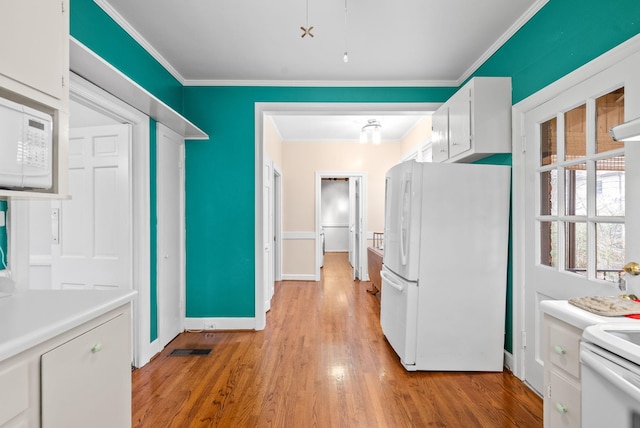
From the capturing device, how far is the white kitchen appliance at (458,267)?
263 centimetres

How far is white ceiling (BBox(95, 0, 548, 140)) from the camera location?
90.7 inches

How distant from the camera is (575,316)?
4.39 feet

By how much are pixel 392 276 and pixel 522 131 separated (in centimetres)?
156

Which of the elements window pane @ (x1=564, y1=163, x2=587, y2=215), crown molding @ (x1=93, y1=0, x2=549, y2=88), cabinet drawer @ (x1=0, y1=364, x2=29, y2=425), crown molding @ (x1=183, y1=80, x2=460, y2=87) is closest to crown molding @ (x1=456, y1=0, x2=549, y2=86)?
crown molding @ (x1=93, y1=0, x2=549, y2=88)

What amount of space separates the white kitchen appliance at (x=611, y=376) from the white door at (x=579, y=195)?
2.21 feet

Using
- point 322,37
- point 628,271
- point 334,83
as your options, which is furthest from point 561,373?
point 334,83

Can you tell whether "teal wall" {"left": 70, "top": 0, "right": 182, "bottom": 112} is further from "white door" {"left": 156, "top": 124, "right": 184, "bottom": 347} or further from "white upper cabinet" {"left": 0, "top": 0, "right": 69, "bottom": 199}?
"white upper cabinet" {"left": 0, "top": 0, "right": 69, "bottom": 199}

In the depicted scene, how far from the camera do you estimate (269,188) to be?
15.1ft

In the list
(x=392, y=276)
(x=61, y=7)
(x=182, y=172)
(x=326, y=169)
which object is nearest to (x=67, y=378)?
(x=61, y=7)

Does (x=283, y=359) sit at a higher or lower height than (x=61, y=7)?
lower

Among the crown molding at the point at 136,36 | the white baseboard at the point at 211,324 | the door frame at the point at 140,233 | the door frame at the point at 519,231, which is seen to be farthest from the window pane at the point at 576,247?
the crown molding at the point at 136,36

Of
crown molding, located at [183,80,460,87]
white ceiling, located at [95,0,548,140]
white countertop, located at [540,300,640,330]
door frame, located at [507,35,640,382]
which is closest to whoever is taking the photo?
white countertop, located at [540,300,640,330]

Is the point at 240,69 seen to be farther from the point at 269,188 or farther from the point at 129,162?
the point at 269,188

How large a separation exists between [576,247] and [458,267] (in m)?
0.81
